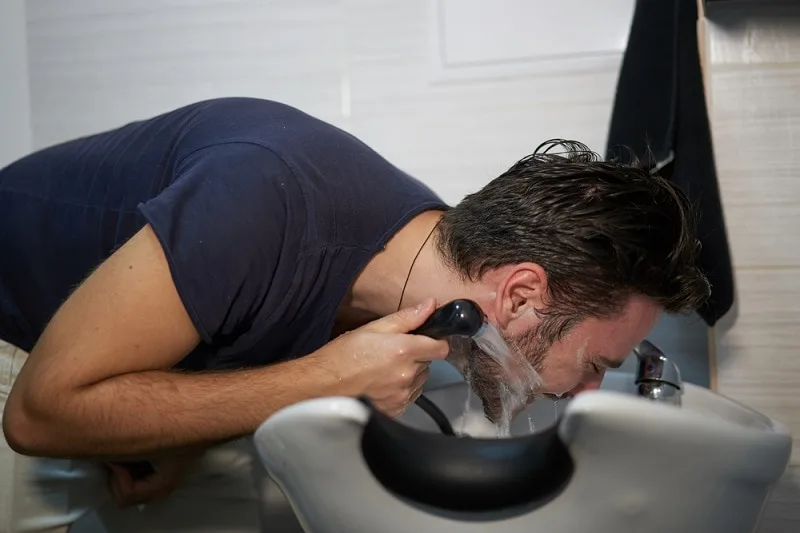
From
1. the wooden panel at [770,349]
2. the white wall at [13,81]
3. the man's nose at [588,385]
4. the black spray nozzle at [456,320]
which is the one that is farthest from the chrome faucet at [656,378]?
the white wall at [13,81]

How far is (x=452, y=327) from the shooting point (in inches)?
34.4

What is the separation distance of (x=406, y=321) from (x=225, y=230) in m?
0.24

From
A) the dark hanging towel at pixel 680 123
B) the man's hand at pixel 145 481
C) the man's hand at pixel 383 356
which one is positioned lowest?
the man's hand at pixel 145 481

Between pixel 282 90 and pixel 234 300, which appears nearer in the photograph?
pixel 234 300

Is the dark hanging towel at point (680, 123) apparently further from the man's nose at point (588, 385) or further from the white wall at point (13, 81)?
the white wall at point (13, 81)

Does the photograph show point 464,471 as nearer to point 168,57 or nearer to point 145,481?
point 145,481

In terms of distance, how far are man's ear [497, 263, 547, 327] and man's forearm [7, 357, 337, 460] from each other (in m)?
0.25

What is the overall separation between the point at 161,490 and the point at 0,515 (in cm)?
23

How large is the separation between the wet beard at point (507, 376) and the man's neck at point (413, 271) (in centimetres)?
9

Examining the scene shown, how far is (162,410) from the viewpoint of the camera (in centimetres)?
88

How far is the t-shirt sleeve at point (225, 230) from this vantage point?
2.77 feet

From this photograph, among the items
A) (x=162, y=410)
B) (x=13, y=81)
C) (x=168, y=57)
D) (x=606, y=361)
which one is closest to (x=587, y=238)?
(x=606, y=361)

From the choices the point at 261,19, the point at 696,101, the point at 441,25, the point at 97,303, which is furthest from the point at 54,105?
the point at 696,101

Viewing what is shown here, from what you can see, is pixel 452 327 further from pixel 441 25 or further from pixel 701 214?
pixel 441 25
